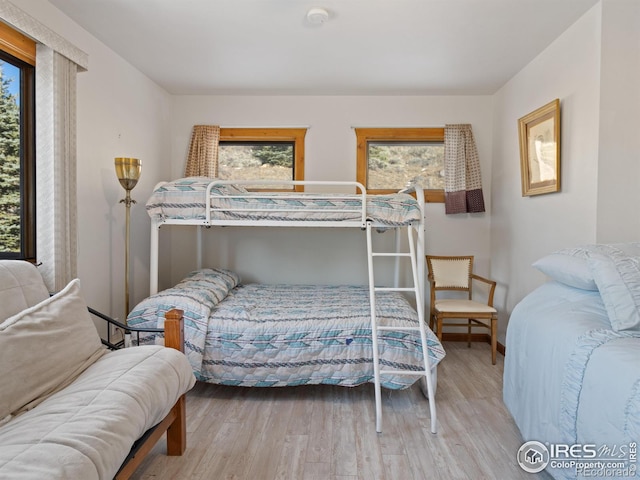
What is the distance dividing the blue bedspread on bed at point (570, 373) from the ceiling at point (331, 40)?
1.70m

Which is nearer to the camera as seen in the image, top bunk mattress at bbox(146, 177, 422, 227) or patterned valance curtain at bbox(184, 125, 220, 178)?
top bunk mattress at bbox(146, 177, 422, 227)

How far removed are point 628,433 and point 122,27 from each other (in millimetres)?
3336

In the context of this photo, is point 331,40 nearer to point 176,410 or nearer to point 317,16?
point 317,16

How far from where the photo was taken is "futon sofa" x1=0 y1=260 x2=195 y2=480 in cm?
107

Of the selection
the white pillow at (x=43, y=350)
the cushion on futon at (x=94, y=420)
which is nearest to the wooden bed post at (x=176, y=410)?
the cushion on futon at (x=94, y=420)

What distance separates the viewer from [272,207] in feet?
8.82

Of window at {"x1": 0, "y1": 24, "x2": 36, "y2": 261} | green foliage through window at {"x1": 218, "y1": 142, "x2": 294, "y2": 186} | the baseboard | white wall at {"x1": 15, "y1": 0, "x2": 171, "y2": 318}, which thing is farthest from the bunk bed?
the baseboard

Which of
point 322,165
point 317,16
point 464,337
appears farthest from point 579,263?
point 322,165

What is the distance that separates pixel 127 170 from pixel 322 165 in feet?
6.05

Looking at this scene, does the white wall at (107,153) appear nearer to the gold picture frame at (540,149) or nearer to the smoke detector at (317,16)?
the smoke detector at (317,16)

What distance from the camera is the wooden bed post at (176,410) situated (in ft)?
6.06

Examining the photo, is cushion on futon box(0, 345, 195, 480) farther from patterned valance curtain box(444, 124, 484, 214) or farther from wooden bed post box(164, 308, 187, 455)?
patterned valance curtain box(444, 124, 484, 214)

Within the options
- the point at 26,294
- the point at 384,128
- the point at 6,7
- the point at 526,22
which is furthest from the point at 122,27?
the point at 526,22

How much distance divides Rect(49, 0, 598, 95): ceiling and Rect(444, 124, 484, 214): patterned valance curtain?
439 millimetres
